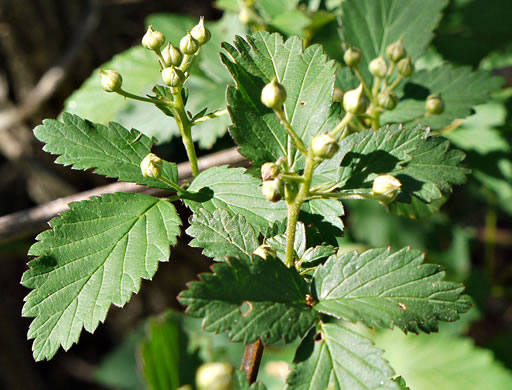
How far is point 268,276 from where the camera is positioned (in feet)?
2.67

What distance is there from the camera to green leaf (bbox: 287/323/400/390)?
0.80 m

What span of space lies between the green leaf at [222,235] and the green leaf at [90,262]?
7cm

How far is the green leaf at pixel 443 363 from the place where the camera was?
223 centimetres

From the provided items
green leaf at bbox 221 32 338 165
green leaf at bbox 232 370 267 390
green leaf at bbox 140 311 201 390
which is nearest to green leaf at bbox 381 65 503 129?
green leaf at bbox 221 32 338 165

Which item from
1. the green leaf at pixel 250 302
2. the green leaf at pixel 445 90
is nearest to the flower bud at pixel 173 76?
the green leaf at pixel 250 302

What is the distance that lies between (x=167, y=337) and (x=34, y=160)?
1065 mm

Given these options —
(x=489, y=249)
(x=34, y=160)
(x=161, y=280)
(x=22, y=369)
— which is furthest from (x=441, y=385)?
(x=22, y=369)

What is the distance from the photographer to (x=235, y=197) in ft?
3.30

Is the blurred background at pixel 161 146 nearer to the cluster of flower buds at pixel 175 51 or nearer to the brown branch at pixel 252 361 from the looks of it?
the cluster of flower buds at pixel 175 51

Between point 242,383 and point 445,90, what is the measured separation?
0.92 m

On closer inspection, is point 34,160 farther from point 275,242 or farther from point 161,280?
point 275,242

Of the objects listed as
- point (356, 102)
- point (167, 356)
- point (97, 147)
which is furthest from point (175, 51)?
point (167, 356)

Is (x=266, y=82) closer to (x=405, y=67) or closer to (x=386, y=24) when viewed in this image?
(x=405, y=67)

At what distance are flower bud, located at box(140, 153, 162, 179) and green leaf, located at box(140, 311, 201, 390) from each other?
88 cm
